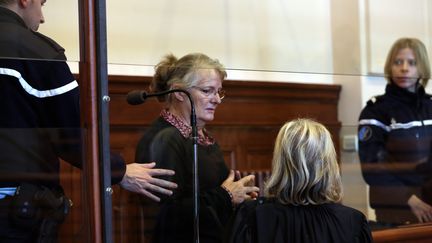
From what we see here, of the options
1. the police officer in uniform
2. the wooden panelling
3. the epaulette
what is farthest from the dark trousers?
the epaulette

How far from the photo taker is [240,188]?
2.20 m

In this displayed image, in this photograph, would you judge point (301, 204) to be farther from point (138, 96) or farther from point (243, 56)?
point (243, 56)

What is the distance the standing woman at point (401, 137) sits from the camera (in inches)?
107

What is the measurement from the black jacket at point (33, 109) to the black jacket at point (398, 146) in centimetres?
130

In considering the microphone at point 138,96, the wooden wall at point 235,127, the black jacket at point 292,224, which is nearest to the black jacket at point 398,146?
the wooden wall at point 235,127

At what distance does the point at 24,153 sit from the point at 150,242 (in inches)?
18.4

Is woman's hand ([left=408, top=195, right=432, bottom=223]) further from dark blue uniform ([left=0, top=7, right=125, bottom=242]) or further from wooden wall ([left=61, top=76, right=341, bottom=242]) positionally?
dark blue uniform ([left=0, top=7, right=125, bottom=242])

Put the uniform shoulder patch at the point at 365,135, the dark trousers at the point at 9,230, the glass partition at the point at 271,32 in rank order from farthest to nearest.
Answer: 1. the uniform shoulder patch at the point at 365,135
2. the glass partition at the point at 271,32
3. the dark trousers at the point at 9,230

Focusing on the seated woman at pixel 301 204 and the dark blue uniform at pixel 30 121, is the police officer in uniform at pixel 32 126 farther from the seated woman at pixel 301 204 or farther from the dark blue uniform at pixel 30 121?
the seated woman at pixel 301 204

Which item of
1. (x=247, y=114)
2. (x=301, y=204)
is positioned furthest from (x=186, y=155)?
(x=247, y=114)

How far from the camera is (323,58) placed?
8.61 ft

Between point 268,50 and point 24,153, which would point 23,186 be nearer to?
point 24,153

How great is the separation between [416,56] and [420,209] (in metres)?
0.54

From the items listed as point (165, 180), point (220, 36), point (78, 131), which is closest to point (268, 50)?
point (220, 36)
